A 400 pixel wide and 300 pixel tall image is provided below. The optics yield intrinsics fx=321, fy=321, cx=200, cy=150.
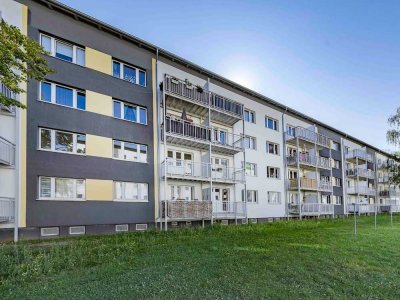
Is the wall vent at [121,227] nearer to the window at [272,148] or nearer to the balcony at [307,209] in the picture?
the window at [272,148]

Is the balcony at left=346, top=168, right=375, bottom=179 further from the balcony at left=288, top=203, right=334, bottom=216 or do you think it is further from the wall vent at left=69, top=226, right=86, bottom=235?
the wall vent at left=69, top=226, right=86, bottom=235

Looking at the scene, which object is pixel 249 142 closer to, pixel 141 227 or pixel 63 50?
pixel 141 227

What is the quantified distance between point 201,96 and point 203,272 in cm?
1653

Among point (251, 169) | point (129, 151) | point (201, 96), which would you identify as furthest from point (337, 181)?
point (129, 151)

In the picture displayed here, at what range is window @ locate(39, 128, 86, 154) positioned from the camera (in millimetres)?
16750

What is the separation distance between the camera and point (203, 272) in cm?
834

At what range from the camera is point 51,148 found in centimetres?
1688

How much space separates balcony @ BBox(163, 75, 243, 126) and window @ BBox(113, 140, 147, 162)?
4021mm

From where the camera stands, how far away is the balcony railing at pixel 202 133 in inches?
831

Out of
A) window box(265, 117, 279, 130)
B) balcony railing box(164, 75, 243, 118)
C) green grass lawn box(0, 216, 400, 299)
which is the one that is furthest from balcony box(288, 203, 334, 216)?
green grass lawn box(0, 216, 400, 299)

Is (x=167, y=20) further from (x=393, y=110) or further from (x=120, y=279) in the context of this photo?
(x=393, y=110)

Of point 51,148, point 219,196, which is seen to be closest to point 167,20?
point 51,148

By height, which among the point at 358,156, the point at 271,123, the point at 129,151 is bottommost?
the point at 129,151

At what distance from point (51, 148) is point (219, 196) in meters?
Answer: 13.1
